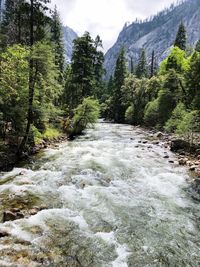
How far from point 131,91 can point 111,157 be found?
31.9 m

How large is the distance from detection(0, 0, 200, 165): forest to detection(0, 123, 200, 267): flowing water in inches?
130

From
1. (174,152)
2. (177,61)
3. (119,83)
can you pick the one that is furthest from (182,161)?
(119,83)

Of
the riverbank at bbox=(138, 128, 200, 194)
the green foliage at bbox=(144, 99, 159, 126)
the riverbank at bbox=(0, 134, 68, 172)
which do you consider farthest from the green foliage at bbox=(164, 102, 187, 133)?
the riverbank at bbox=(0, 134, 68, 172)

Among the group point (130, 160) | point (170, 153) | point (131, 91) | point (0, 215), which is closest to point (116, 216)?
point (0, 215)

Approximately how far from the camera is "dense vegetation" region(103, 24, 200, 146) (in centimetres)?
2572

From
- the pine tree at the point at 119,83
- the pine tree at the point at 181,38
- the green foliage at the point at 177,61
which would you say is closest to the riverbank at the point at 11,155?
the green foliage at the point at 177,61

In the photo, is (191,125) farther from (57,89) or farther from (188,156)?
(57,89)

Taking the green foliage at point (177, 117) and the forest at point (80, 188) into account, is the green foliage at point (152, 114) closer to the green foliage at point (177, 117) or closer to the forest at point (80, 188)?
the green foliage at point (177, 117)

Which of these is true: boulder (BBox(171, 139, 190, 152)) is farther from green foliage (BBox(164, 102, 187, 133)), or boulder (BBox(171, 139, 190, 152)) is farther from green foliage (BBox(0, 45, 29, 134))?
green foliage (BBox(0, 45, 29, 134))

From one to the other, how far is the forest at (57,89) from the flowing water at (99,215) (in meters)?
3.31

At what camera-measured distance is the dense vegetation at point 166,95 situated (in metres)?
25.7

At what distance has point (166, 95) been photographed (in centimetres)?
3484

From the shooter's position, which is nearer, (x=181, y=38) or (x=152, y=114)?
(x=152, y=114)

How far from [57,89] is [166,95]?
18656mm
